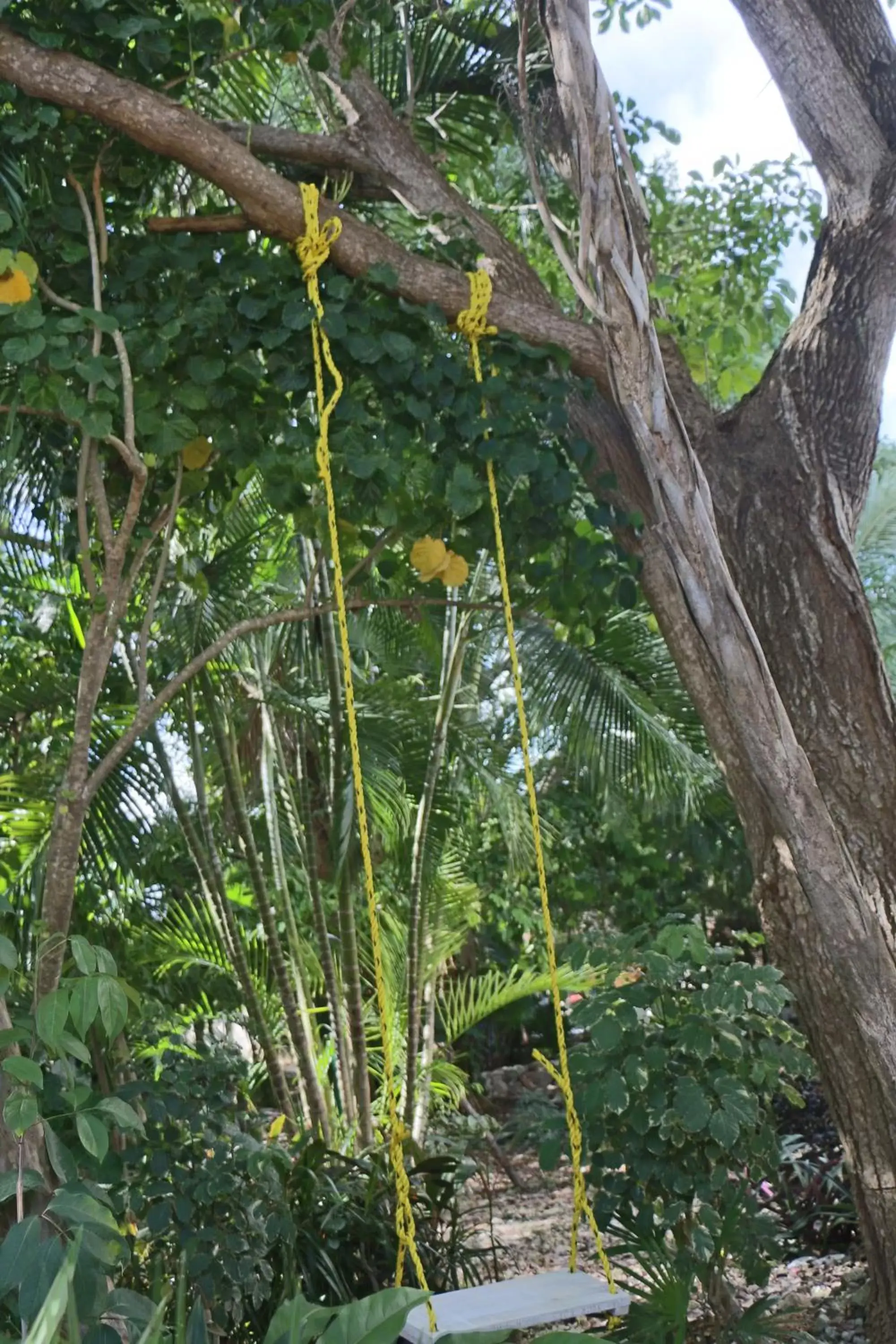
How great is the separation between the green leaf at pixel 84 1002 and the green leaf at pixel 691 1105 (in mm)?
1216

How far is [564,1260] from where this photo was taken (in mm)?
4059

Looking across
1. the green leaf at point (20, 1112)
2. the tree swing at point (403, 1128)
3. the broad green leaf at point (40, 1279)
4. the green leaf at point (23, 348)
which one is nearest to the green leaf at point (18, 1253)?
the broad green leaf at point (40, 1279)

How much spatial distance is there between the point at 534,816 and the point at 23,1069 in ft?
2.75

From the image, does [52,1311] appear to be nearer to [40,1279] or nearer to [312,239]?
[40,1279]

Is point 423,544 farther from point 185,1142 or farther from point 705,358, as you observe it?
point 705,358

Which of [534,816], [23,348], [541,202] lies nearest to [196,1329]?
[534,816]

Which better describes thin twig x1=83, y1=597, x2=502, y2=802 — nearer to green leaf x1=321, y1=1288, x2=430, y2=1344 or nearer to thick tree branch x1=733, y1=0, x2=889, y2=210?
green leaf x1=321, y1=1288, x2=430, y2=1344

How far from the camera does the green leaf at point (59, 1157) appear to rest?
5.31 feet

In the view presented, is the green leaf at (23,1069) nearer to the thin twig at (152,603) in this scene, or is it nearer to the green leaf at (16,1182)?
the green leaf at (16,1182)

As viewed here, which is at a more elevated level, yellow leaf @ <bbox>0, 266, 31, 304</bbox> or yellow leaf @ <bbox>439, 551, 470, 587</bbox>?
yellow leaf @ <bbox>0, 266, 31, 304</bbox>

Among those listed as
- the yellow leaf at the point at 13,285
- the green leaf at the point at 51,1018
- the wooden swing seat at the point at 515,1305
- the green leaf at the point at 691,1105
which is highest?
the yellow leaf at the point at 13,285

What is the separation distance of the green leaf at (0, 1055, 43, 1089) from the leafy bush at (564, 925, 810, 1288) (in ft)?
3.75

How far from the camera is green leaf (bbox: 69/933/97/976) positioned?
1.62 m

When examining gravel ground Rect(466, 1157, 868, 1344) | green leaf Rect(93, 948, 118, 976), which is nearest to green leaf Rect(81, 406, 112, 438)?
green leaf Rect(93, 948, 118, 976)
